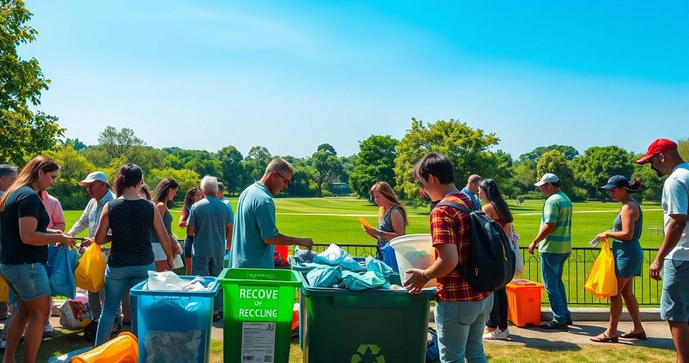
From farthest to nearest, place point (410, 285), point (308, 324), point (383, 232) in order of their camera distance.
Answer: point (383, 232) → point (308, 324) → point (410, 285)

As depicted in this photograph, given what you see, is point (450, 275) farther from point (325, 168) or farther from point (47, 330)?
point (325, 168)

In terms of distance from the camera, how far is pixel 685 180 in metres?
4.03

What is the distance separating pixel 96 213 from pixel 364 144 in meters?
86.8

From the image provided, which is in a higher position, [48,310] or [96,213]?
[96,213]

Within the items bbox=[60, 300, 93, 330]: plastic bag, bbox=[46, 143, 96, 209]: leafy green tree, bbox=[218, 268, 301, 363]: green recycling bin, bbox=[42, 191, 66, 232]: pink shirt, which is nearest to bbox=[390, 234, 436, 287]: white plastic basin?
bbox=[218, 268, 301, 363]: green recycling bin

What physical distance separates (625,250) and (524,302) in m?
1.42

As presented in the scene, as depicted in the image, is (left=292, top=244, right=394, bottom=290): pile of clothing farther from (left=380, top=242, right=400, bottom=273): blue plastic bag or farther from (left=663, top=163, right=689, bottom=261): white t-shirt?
(left=663, top=163, right=689, bottom=261): white t-shirt

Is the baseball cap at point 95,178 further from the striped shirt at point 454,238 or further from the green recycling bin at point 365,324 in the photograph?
the striped shirt at point 454,238

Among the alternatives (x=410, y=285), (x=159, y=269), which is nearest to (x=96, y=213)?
(x=159, y=269)

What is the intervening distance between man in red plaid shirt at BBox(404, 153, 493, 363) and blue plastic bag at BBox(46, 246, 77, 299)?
11.7 feet

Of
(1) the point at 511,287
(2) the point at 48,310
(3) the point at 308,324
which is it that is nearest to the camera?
(3) the point at 308,324

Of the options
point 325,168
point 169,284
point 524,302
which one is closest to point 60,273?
point 169,284

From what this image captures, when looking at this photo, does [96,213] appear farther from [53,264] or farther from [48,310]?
[48,310]

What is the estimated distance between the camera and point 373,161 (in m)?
91.5
